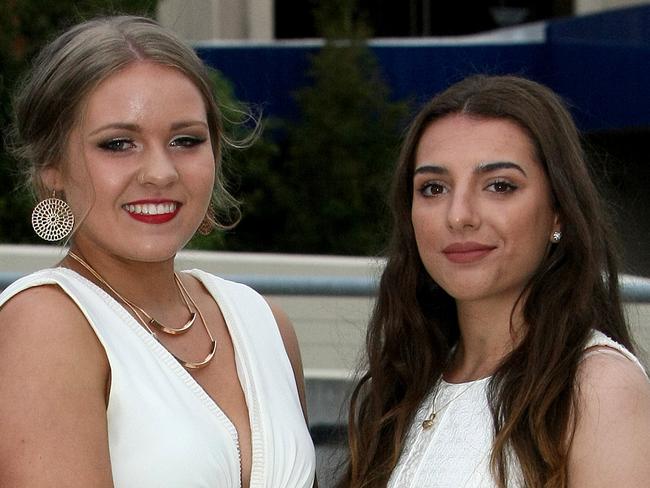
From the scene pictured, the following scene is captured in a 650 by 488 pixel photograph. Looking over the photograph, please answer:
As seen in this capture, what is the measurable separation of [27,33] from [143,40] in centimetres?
691

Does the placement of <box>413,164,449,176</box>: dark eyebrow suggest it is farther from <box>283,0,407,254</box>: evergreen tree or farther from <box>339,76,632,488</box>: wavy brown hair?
<box>283,0,407,254</box>: evergreen tree

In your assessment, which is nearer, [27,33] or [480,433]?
[480,433]

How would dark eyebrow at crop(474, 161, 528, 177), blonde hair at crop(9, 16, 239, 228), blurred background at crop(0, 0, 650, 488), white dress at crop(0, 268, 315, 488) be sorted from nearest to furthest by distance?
1. white dress at crop(0, 268, 315, 488)
2. blonde hair at crop(9, 16, 239, 228)
3. dark eyebrow at crop(474, 161, 528, 177)
4. blurred background at crop(0, 0, 650, 488)

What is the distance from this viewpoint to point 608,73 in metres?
13.6

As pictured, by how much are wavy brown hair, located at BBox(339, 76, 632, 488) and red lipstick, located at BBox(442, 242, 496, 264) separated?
0.15 metres

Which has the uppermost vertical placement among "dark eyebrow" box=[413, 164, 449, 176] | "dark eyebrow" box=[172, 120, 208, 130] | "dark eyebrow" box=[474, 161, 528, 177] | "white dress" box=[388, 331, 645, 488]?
"dark eyebrow" box=[172, 120, 208, 130]

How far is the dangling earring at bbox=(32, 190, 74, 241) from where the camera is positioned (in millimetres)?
2520

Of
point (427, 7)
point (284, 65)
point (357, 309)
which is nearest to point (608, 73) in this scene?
point (284, 65)

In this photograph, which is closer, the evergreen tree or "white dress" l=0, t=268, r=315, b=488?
"white dress" l=0, t=268, r=315, b=488

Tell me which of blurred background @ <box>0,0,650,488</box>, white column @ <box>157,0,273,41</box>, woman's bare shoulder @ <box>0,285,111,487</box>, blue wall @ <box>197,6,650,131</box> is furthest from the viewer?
white column @ <box>157,0,273,41</box>

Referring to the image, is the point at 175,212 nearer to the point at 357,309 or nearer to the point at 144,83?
the point at 144,83

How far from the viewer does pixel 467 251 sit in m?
2.55

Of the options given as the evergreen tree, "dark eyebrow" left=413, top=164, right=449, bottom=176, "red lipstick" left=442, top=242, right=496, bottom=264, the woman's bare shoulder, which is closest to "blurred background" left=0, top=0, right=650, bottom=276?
the evergreen tree

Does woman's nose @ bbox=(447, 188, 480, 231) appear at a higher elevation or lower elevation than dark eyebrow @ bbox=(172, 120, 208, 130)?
lower
